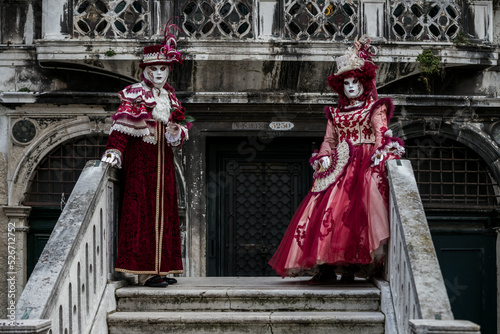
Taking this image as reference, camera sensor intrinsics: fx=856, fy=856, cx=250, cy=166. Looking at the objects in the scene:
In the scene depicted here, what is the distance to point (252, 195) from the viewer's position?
1111 centimetres

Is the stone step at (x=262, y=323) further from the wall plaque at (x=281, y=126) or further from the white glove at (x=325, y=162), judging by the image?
the wall plaque at (x=281, y=126)

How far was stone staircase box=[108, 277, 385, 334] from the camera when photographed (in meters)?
6.07

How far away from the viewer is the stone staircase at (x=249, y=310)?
19.9 feet

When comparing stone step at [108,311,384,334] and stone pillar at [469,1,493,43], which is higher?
stone pillar at [469,1,493,43]

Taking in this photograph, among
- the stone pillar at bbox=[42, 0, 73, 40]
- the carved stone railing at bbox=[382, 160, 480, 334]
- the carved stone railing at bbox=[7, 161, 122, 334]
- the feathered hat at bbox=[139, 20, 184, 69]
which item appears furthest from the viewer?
the stone pillar at bbox=[42, 0, 73, 40]

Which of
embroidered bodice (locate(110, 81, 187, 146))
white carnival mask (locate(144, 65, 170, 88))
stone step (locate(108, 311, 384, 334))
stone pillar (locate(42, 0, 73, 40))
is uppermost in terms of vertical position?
stone pillar (locate(42, 0, 73, 40))

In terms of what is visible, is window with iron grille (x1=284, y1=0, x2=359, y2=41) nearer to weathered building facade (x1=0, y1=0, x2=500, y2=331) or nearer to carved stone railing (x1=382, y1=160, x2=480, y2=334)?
weathered building facade (x1=0, y1=0, x2=500, y2=331)

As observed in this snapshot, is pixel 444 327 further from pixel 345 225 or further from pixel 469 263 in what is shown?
pixel 469 263

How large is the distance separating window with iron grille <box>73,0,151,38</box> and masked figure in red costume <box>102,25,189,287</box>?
3.16 metres

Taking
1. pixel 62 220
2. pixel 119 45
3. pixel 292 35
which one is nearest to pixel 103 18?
pixel 119 45

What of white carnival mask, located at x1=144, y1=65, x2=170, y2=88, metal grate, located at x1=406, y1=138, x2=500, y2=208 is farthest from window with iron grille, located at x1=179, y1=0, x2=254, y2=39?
white carnival mask, located at x1=144, y1=65, x2=170, y2=88

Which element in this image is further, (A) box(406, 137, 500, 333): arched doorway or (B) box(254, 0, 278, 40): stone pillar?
(A) box(406, 137, 500, 333): arched doorway

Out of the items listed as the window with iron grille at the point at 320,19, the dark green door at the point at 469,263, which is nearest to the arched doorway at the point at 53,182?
the window with iron grille at the point at 320,19

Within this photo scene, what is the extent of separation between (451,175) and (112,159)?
18.8 feet
